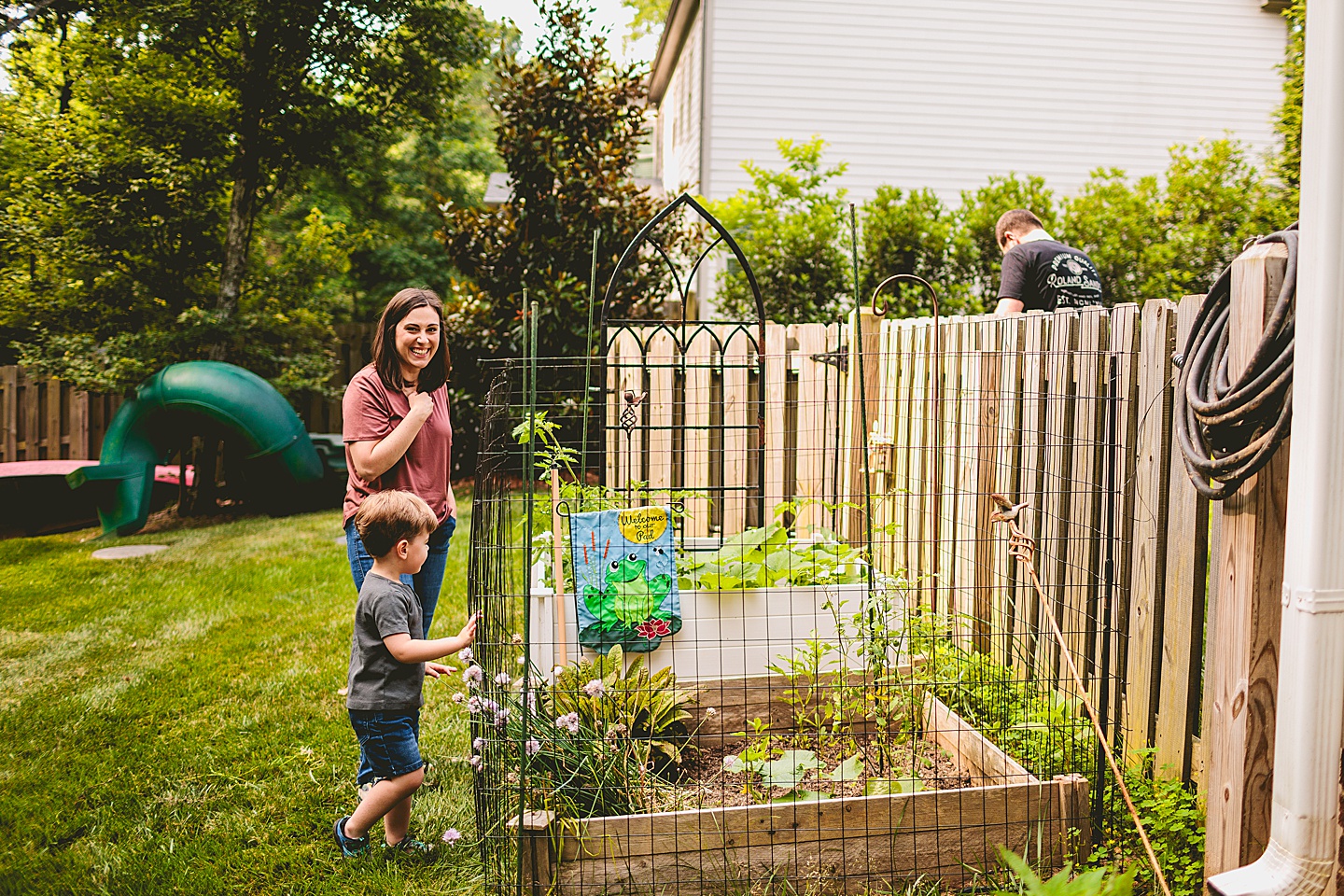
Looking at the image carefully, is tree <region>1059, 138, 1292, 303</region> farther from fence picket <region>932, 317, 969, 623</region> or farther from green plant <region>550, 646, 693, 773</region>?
green plant <region>550, 646, 693, 773</region>

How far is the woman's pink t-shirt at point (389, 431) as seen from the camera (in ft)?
9.39

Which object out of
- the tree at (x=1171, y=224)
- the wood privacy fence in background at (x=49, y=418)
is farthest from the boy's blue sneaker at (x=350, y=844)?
the tree at (x=1171, y=224)

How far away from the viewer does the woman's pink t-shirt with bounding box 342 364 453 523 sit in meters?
2.86

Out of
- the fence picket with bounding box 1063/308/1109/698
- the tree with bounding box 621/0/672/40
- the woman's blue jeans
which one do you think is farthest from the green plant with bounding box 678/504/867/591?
the tree with bounding box 621/0/672/40

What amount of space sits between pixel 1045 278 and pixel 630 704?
2.86m

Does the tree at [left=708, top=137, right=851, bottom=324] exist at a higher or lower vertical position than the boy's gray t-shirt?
higher

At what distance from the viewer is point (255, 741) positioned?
3.54 metres

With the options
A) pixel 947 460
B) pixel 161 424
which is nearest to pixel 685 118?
pixel 161 424

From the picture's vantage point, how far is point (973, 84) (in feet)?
36.1

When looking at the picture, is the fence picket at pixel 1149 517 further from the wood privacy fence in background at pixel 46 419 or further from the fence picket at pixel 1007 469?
the wood privacy fence in background at pixel 46 419

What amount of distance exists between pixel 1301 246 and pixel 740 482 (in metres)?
3.94

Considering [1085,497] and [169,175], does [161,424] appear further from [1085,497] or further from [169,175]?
[1085,497]

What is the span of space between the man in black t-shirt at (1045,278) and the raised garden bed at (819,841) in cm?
245

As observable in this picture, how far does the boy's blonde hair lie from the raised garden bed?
2.75 feet
